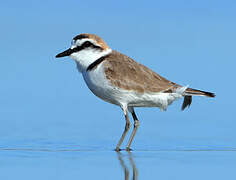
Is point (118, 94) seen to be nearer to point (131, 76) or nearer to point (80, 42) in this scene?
point (131, 76)

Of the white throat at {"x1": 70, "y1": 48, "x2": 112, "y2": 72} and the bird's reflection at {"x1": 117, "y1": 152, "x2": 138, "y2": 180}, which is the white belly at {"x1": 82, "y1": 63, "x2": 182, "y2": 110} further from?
the bird's reflection at {"x1": 117, "y1": 152, "x2": 138, "y2": 180}

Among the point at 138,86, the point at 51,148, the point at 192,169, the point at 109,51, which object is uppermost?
the point at 109,51

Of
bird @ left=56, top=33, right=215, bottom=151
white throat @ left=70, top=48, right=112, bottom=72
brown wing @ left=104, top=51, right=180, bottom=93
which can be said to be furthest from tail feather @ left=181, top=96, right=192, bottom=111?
white throat @ left=70, top=48, right=112, bottom=72

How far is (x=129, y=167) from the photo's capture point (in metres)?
7.59

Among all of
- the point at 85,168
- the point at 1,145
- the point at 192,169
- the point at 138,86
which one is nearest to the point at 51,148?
the point at 1,145

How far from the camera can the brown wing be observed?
983 centimetres

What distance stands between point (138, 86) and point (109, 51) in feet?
2.59

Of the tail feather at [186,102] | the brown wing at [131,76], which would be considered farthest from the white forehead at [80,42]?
the tail feather at [186,102]

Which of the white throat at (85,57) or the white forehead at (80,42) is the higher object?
the white forehead at (80,42)

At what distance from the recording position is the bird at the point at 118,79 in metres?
9.81

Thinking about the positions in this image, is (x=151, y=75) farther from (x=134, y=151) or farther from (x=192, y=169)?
(x=192, y=169)

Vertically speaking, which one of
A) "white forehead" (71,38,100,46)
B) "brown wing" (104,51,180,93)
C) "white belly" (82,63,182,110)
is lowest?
"white belly" (82,63,182,110)

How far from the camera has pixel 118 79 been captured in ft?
32.2

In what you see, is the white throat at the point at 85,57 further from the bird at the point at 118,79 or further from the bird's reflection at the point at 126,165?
the bird's reflection at the point at 126,165
